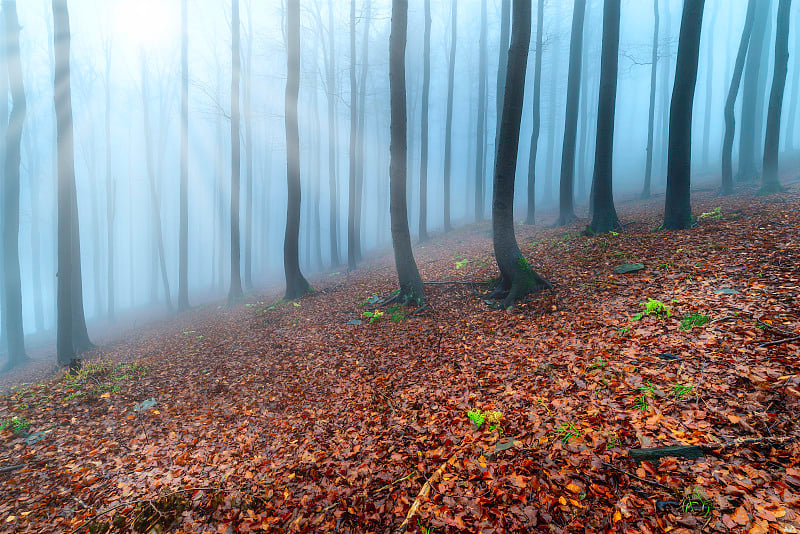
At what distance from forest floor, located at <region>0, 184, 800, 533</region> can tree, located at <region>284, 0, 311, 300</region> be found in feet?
14.4

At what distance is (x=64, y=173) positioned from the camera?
407 inches

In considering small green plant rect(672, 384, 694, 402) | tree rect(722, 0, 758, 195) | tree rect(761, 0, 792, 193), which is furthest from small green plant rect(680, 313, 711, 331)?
tree rect(722, 0, 758, 195)

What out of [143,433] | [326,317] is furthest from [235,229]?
[143,433]

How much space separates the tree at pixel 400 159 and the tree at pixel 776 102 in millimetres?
13677

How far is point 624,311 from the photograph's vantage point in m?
5.60

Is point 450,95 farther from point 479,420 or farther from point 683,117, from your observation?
point 479,420

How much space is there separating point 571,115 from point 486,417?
14.6 meters

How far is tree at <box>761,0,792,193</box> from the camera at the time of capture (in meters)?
11.9

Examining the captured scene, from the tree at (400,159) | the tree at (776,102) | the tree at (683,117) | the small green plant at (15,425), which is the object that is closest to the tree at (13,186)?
the small green plant at (15,425)

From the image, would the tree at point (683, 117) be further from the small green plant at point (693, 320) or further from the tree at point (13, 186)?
the tree at point (13, 186)

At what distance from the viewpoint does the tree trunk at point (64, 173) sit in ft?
32.3

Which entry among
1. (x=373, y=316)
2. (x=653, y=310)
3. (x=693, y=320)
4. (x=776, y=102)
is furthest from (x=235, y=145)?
(x=776, y=102)

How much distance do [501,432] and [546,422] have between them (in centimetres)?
53

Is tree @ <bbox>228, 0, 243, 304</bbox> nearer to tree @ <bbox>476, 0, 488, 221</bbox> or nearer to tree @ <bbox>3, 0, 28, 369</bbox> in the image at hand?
tree @ <bbox>3, 0, 28, 369</bbox>
